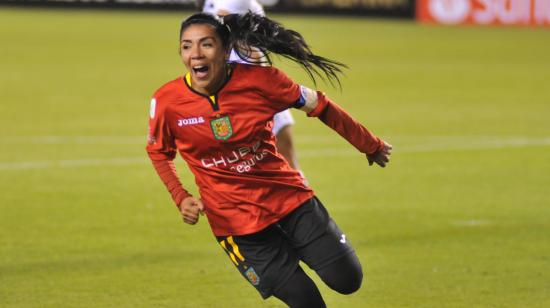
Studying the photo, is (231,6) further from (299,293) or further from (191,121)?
(299,293)

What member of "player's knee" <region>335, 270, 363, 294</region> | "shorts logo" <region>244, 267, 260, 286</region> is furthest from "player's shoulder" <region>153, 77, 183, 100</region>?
"player's knee" <region>335, 270, 363, 294</region>

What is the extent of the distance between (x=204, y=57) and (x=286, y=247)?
1.12 metres

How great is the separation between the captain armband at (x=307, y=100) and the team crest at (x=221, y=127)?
401mm

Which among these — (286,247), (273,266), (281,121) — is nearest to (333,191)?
(281,121)

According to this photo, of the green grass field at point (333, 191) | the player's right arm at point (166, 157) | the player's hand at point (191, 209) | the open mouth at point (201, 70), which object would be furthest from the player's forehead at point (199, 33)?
the green grass field at point (333, 191)

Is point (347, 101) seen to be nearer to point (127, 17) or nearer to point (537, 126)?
point (537, 126)

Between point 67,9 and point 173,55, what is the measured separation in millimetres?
14214

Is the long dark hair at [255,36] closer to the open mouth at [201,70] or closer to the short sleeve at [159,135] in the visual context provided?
the open mouth at [201,70]

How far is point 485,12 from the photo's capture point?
3909cm

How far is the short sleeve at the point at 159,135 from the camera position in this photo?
6.52 m

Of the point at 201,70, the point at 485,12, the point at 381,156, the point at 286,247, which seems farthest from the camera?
the point at 485,12

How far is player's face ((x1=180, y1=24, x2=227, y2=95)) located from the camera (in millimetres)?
6387

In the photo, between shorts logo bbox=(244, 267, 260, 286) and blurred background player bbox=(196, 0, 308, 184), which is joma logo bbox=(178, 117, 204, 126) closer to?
shorts logo bbox=(244, 267, 260, 286)

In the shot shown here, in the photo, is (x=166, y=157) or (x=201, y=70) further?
(x=166, y=157)
